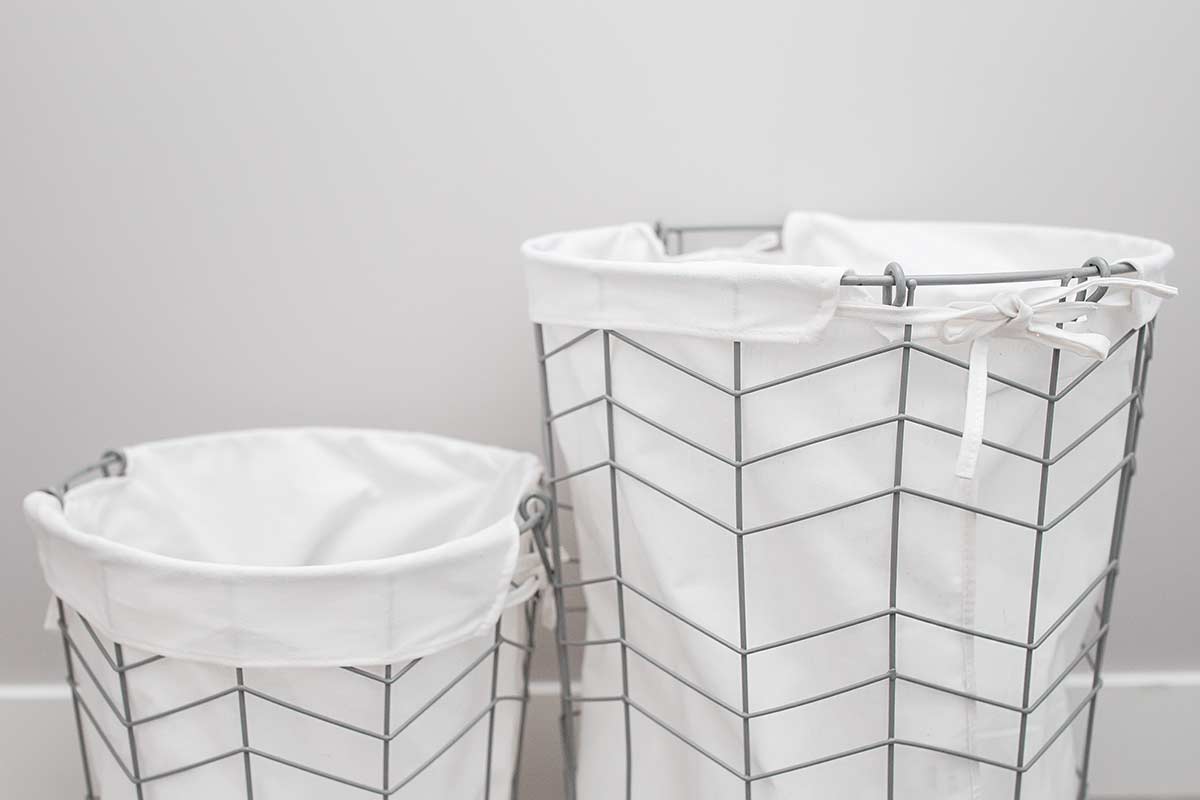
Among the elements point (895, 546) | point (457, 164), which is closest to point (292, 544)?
point (457, 164)

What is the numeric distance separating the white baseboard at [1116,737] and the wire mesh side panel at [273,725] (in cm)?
35

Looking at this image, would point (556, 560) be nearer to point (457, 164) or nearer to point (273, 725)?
point (273, 725)

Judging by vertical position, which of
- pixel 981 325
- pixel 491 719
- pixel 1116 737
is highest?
pixel 981 325

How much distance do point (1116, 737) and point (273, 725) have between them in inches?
29.5

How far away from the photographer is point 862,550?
51 cm

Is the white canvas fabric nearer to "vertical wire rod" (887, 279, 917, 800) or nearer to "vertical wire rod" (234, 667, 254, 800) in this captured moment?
"vertical wire rod" (234, 667, 254, 800)

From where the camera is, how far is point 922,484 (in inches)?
19.5

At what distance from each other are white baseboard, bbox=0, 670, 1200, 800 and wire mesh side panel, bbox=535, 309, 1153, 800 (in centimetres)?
34

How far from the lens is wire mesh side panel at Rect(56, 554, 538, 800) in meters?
0.51

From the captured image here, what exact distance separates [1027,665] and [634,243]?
40cm

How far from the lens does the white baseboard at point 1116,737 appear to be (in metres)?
0.87

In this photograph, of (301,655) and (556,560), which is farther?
(556,560)

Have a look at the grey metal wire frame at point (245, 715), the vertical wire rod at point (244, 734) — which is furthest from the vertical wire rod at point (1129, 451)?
the vertical wire rod at point (244, 734)

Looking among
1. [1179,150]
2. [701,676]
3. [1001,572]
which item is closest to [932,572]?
[1001,572]
